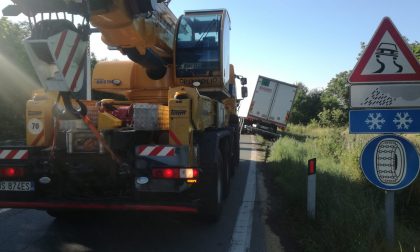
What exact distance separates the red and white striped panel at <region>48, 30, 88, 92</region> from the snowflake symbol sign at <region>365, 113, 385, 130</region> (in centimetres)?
336

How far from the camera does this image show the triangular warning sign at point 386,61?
532 cm

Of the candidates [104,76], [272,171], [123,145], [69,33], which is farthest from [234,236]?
[272,171]

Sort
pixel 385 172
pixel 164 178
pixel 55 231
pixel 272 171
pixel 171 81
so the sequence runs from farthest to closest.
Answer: pixel 272 171 → pixel 171 81 → pixel 55 231 → pixel 164 178 → pixel 385 172

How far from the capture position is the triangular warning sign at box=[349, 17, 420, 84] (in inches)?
209

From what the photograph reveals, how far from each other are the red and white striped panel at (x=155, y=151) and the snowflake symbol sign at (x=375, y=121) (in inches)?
91.7

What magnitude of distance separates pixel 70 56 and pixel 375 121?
3.53 m

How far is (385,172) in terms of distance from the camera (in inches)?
209

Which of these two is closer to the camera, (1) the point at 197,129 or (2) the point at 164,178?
(2) the point at 164,178

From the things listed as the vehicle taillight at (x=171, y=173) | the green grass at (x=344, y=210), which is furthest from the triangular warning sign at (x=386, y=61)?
the vehicle taillight at (x=171, y=173)

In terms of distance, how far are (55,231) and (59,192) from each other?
30.4 inches

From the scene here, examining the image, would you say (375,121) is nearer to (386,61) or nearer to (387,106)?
(387,106)

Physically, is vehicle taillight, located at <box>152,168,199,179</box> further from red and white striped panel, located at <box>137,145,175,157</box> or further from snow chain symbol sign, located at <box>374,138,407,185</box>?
snow chain symbol sign, located at <box>374,138,407,185</box>

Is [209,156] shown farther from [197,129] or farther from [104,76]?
[104,76]

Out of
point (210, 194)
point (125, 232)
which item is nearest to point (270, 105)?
point (210, 194)
